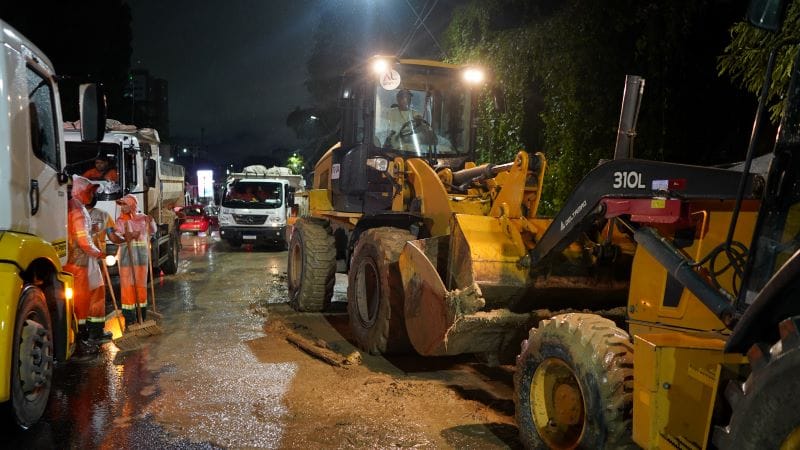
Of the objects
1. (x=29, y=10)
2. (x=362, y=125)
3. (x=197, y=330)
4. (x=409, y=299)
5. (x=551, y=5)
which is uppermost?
(x=29, y=10)

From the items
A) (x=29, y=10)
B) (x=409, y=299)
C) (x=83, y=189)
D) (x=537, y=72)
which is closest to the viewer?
(x=409, y=299)

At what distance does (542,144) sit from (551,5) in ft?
8.23

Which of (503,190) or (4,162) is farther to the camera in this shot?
(503,190)

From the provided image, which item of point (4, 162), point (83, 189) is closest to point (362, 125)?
point (83, 189)

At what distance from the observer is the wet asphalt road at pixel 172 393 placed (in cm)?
482

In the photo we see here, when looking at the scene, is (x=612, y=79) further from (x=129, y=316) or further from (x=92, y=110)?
(x=129, y=316)

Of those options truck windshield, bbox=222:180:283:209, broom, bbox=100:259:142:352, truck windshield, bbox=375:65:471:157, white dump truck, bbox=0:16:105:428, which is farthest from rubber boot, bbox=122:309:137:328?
truck windshield, bbox=222:180:283:209

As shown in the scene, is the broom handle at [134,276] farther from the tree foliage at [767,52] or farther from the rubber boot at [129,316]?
the tree foliage at [767,52]

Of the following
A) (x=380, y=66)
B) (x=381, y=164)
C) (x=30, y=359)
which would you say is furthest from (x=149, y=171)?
(x=30, y=359)

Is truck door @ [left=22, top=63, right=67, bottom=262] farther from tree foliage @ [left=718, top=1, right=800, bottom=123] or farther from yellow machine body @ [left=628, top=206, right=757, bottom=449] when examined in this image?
tree foliage @ [left=718, top=1, right=800, bottom=123]

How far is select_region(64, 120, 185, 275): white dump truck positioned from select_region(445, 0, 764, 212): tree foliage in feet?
19.8

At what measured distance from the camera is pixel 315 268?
31.3 feet

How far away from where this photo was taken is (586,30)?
9625mm

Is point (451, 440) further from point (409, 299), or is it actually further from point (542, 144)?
point (542, 144)
